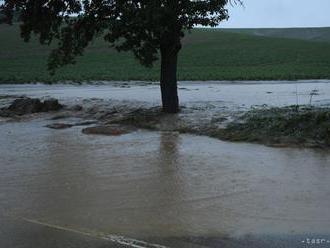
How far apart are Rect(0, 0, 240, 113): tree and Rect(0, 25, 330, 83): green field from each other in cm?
2232

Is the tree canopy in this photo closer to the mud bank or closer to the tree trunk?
the tree trunk

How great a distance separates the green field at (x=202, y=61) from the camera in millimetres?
44281

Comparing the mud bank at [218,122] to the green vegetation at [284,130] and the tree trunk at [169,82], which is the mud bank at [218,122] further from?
the tree trunk at [169,82]

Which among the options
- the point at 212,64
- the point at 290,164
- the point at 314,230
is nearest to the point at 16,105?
the point at 290,164

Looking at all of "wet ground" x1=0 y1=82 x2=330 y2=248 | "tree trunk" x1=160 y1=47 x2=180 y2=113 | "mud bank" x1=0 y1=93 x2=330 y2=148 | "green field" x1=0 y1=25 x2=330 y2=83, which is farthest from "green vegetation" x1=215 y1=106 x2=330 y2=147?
"green field" x1=0 y1=25 x2=330 y2=83

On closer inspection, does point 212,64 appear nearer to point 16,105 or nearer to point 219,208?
point 16,105

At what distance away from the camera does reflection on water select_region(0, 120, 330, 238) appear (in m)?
7.39

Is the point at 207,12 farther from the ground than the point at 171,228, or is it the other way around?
the point at 207,12

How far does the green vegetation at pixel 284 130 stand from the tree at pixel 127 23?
3.44 meters

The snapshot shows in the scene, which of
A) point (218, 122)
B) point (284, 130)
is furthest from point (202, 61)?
point (284, 130)

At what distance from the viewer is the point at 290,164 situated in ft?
35.4

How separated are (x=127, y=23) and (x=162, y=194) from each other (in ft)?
27.7

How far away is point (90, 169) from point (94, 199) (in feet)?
7.43

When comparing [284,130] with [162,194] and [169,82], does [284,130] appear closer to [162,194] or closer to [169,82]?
[169,82]
